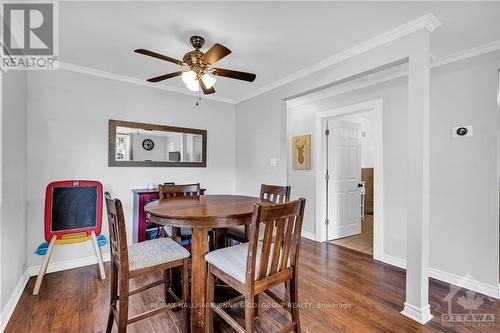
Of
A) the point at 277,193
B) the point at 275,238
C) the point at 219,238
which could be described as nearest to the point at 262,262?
the point at 275,238

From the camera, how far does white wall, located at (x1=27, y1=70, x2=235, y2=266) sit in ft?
8.65

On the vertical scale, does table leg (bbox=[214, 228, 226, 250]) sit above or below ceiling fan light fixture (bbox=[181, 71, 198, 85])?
below

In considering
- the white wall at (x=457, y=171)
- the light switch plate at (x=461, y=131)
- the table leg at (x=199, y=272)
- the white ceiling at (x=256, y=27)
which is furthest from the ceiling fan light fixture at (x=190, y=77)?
the light switch plate at (x=461, y=131)

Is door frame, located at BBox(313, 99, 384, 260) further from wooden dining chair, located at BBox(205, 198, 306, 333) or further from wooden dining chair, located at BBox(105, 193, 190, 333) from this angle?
wooden dining chair, located at BBox(105, 193, 190, 333)

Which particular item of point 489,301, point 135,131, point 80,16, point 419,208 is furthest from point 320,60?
point 489,301

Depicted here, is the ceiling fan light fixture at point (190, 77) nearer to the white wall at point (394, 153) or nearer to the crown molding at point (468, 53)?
the white wall at point (394, 153)

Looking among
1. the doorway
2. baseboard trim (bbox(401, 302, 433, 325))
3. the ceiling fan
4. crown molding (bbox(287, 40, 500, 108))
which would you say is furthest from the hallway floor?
the ceiling fan

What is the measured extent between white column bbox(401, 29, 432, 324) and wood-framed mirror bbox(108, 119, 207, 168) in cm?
285

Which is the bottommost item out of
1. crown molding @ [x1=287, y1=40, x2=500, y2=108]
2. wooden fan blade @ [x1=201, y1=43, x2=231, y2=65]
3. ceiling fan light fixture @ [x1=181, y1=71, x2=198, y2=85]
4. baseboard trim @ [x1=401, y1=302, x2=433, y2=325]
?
baseboard trim @ [x1=401, y1=302, x2=433, y2=325]

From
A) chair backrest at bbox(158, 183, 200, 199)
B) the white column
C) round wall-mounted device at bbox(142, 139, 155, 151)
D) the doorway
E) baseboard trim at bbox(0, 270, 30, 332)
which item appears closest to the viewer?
baseboard trim at bbox(0, 270, 30, 332)

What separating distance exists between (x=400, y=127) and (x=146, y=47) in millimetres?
2985

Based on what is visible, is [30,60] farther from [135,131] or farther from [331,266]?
[331,266]

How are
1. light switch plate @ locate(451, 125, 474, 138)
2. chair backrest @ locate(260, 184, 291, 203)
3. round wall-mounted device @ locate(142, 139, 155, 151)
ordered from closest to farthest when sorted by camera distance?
light switch plate @ locate(451, 125, 474, 138) → chair backrest @ locate(260, 184, 291, 203) → round wall-mounted device @ locate(142, 139, 155, 151)

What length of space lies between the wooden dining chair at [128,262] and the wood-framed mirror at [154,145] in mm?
1733
